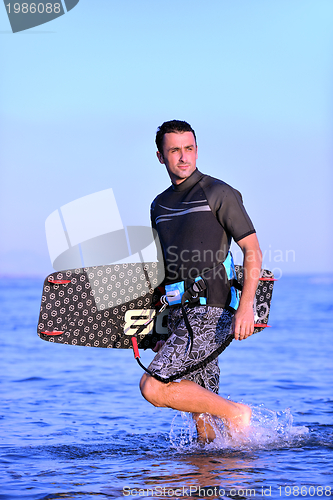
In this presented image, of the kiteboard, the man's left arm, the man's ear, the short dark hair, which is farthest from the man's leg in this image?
the short dark hair

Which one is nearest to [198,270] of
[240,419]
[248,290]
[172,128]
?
[248,290]

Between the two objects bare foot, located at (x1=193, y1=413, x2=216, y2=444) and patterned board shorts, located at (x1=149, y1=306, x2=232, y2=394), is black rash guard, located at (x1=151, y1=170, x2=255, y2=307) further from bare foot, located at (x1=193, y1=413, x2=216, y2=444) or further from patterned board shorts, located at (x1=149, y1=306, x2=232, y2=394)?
bare foot, located at (x1=193, y1=413, x2=216, y2=444)

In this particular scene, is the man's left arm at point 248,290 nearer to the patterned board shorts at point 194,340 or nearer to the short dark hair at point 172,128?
the patterned board shorts at point 194,340

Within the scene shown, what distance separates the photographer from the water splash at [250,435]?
460 centimetres

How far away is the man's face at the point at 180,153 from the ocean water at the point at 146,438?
2.03 meters

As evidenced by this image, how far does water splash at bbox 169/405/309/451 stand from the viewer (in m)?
4.60

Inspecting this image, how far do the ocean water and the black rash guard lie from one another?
4.04ft

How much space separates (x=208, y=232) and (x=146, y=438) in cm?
209

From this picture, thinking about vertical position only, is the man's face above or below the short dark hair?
below

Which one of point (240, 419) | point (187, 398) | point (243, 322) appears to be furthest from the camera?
point (240, 419)

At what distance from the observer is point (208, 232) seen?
425cm

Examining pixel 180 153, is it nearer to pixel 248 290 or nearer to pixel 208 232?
pixel 208 232

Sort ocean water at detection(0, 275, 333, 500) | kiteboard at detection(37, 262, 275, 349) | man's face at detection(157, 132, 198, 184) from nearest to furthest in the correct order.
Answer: ocean water at detection(0, 275, 333, 500), man's face at detection(157, 132, 198, 184), kiteboard at detection(37, 262, 275, 349)

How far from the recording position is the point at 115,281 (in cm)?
527
